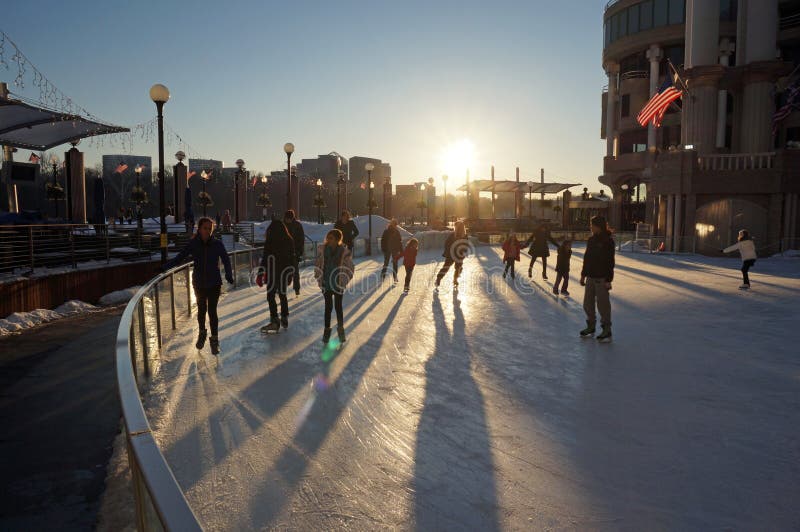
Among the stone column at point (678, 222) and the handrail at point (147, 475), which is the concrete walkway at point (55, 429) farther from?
the stone column at point (678, 222)

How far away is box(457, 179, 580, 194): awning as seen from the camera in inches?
2124

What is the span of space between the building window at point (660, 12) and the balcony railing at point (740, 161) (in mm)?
26381

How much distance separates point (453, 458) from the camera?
3.97m

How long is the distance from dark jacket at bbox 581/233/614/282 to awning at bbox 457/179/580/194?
149ft

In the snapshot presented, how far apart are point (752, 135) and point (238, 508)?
3533 cm

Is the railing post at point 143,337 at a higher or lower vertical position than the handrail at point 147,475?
lower

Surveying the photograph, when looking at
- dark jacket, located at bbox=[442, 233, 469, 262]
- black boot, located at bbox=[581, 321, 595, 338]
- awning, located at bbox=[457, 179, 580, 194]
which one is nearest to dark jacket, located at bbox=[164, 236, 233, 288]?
black boot, located at bbox=[581, 321, 595, 338]

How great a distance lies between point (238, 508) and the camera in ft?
10.7

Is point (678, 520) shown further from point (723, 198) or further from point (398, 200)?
point (398, 200)

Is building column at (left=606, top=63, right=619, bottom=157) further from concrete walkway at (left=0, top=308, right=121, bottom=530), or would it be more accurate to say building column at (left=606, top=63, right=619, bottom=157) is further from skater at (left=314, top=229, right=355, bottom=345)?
concrete walkway at (left=0, top=308, right=121, bottom=530)

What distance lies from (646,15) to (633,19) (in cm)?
137

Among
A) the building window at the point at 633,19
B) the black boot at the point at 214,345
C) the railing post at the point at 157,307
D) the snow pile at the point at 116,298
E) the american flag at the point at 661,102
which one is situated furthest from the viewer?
the building window at the point at 633,19

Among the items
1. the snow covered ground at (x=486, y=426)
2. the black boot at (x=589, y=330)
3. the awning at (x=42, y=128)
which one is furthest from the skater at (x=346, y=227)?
the awning at (x=42, y=128)

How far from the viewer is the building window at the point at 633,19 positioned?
50656 millimetres
